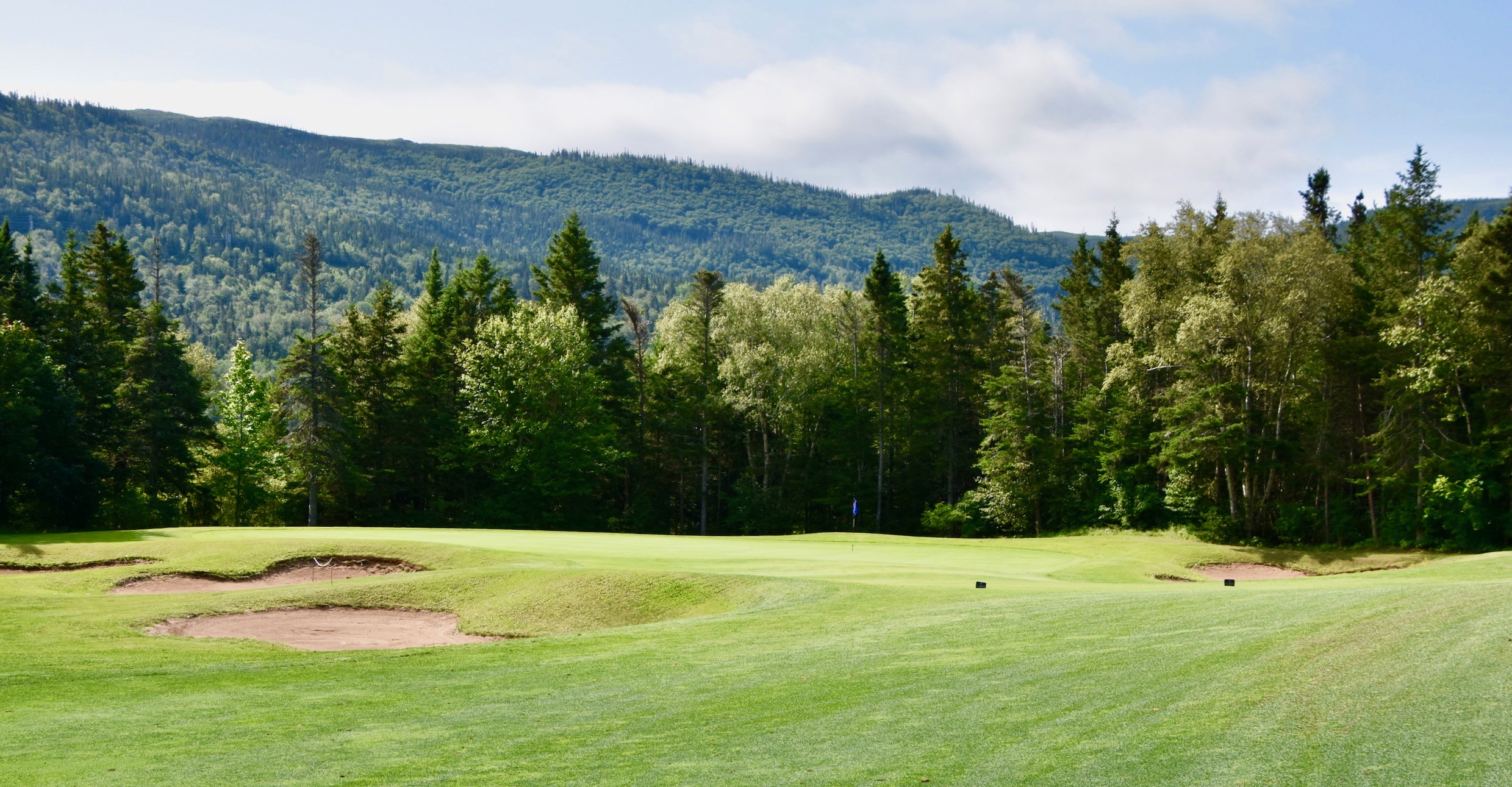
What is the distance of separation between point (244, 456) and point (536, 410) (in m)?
15.6

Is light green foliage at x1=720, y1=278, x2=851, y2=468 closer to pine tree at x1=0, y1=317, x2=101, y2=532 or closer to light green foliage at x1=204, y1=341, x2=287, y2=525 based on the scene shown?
light green foliage at x1=204, y1=341, x2=287, y2=525

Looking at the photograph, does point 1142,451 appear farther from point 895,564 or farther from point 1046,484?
point 895,564

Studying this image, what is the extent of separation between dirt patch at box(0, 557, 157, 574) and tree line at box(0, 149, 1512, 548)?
1583 cm

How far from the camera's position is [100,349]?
46.9 m

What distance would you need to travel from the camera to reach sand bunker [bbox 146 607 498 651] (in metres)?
18.6

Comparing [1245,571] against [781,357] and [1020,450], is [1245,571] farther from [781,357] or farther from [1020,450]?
[781,357]

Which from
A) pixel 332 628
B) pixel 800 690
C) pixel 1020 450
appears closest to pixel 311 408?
pixel 332 628

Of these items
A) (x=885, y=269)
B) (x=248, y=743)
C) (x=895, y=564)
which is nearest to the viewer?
(x=248, y=743)

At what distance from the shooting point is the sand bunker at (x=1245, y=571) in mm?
34125

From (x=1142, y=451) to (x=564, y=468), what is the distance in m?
31.7

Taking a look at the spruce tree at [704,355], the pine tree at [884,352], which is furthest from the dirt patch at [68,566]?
the pine tree at [884,352]

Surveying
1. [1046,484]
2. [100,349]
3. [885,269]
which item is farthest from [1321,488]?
[100,349]

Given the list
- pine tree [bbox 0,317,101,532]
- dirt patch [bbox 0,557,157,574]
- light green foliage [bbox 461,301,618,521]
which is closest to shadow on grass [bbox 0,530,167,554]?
dirt patch [bbox 0,557,157,574]

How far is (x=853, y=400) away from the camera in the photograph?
64250 millimetres
